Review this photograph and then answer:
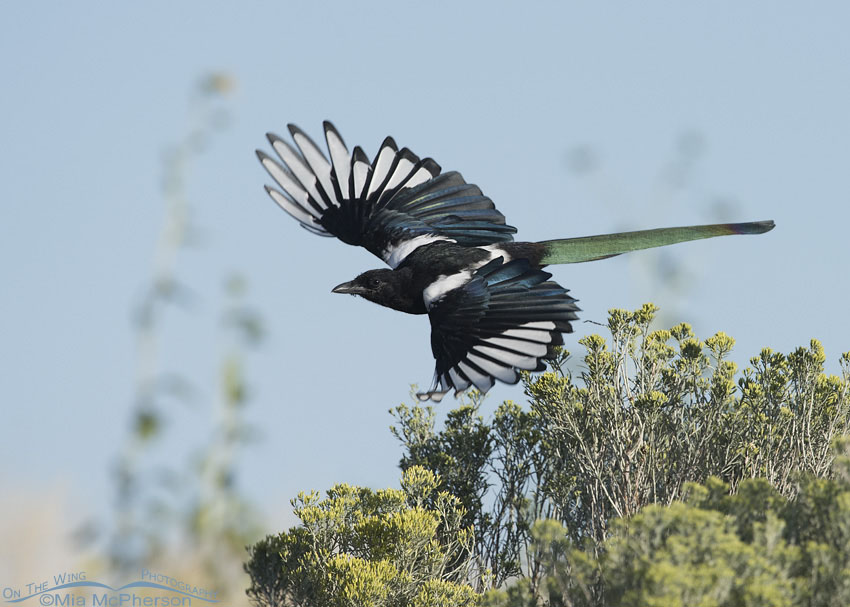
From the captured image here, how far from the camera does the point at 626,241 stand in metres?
4.95

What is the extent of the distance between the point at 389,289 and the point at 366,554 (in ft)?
4.71

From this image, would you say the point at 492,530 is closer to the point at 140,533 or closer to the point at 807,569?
the point at 140,533

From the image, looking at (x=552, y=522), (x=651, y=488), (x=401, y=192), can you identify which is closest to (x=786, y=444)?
(x=651, y=488)

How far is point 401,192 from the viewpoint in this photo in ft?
19.2

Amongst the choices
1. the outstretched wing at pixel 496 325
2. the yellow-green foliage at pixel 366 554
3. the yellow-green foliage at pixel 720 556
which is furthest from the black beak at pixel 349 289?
the yellow-green foliage at pixel 720 556

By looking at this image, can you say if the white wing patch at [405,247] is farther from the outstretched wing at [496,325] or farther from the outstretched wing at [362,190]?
the outstretched wing at [496,325]

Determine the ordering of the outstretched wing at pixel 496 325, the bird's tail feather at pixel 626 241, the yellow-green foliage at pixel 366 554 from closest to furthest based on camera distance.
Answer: the yellow-green foliage at pixel 366 554 → the outstretched wing at pixel 496 325 → the bird's tail feather at pixel 626 241

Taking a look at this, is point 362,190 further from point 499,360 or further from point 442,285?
point 499,360

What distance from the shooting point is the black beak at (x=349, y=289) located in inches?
207

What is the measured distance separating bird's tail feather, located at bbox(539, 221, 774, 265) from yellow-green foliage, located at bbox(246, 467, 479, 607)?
4.52ft

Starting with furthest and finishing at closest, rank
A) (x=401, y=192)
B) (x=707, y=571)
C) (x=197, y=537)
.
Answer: (x=401, y=192) < (x=197, y=537) < (x=707, y=571)

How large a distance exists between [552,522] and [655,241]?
87.9 inches

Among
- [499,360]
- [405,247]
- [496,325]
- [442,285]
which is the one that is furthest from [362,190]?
[499,360]

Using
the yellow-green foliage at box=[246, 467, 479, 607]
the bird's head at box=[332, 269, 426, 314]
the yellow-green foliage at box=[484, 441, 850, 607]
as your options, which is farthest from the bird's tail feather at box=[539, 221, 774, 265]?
the yellow-green foliage at box=[484, 441, 850, 607]
